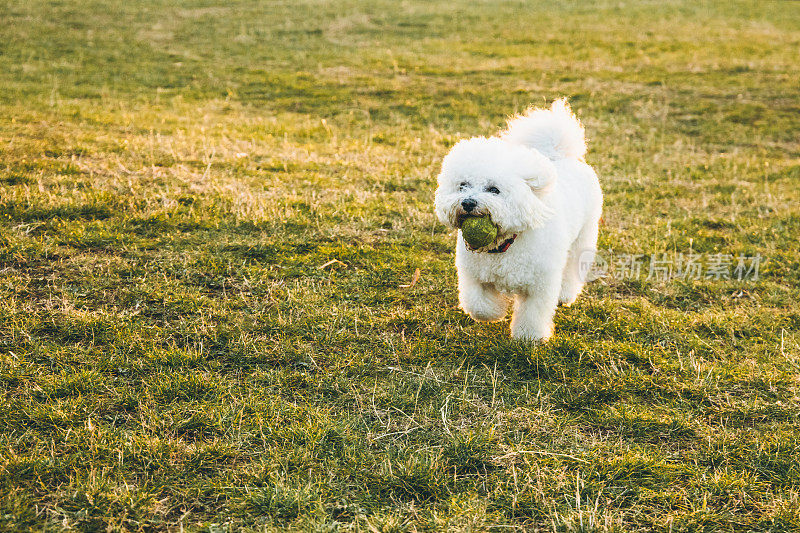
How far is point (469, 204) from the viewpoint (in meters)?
4.80

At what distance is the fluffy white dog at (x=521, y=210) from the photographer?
4.91m

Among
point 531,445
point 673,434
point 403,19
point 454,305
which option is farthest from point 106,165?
point 403,19

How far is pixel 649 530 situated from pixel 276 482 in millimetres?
2075

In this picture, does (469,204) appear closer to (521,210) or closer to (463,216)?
(463,216)

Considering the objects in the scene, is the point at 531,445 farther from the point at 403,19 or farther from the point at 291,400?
the point at 403,19

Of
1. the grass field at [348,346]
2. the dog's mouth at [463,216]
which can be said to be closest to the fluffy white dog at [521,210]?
the dog's mouth at [463,216]

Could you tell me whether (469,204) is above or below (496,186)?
below

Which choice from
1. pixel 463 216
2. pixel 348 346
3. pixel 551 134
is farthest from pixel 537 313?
pixel 551 134

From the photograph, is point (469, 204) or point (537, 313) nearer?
point (469, 204)

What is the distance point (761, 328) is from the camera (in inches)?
238

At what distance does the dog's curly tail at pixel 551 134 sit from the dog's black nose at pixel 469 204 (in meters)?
1.62

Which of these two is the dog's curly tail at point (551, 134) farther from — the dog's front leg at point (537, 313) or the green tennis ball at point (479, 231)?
the green tennis ball at point (479, 231)

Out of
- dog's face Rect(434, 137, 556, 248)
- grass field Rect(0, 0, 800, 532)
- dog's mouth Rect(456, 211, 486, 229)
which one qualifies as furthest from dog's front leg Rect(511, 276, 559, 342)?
dog's mouth Rect(456, 211, 486, 229)

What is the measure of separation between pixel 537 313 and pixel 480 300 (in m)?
0.47
